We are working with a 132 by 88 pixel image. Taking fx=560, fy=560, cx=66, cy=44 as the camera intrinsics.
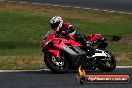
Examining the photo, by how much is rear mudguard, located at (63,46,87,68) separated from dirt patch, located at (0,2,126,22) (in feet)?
41.6

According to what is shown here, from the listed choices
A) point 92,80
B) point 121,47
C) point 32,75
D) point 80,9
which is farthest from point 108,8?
point 92,80

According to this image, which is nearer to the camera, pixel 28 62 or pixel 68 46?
pixel 68 46

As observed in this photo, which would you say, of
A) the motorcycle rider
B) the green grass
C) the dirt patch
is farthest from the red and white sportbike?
the dirt patch

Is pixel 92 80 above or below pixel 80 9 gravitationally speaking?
above

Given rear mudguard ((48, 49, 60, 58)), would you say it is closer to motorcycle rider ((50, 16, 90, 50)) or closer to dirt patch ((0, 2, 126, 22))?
motorcycle rider ((50, 16, 90, 50))

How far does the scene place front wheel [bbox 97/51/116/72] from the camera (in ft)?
46.7

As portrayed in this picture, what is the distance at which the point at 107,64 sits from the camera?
1428 cm

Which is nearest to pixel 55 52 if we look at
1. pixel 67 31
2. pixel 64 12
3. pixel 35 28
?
pixel 67 31

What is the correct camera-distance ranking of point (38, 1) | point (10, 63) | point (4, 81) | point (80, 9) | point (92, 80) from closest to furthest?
1. point (92, 80)
2. point (4, 81)
3. point (10, 63)
4. point (80, 9)
5. point (38, 1)

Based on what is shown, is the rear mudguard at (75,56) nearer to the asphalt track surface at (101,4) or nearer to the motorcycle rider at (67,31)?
the motorcycle rider at (67,31)

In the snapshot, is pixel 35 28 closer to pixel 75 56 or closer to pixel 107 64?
pixel 107 64

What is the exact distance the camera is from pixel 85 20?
26.5 m

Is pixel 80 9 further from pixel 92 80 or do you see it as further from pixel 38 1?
pixel 92 80

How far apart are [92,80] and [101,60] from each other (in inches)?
160
